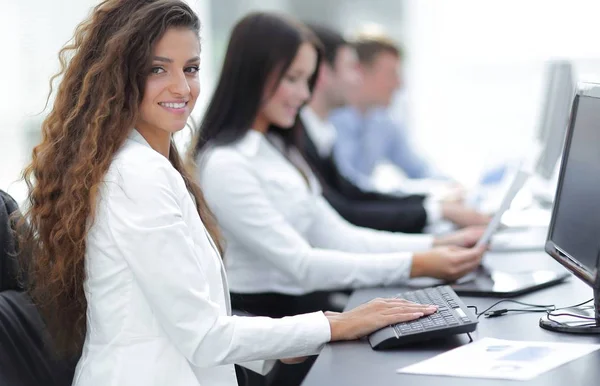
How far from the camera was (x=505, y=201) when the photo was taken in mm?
1915

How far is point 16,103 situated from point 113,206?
234cm

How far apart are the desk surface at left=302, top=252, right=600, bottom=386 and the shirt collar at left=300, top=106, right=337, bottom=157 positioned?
179 centimetres

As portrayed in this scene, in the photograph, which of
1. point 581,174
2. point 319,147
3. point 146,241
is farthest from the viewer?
point 319,147

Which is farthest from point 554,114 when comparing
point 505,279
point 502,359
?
point 502,359

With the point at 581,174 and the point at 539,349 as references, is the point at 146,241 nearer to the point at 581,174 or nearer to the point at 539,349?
the point at 539,349

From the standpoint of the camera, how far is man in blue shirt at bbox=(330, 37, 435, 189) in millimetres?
4418

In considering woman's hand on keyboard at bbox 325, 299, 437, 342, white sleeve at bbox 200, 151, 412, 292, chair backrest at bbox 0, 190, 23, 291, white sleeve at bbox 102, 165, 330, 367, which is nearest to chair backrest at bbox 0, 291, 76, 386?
chair backrest at bbox 0, 190, 23, 291

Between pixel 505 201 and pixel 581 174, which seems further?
pixel 505 201

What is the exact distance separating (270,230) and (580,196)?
2.47 feet

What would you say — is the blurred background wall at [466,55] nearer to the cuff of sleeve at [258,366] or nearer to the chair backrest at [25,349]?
the cuff of sleeve at [258,366]

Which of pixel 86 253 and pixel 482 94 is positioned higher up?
pixel 86 253

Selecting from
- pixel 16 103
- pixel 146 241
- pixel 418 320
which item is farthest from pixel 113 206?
pixel 16 103

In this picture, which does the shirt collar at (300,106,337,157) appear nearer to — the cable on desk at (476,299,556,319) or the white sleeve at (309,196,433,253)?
the white sleeve at (309,196,433,253)

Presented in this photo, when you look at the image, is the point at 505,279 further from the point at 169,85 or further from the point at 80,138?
the point at 80,138
